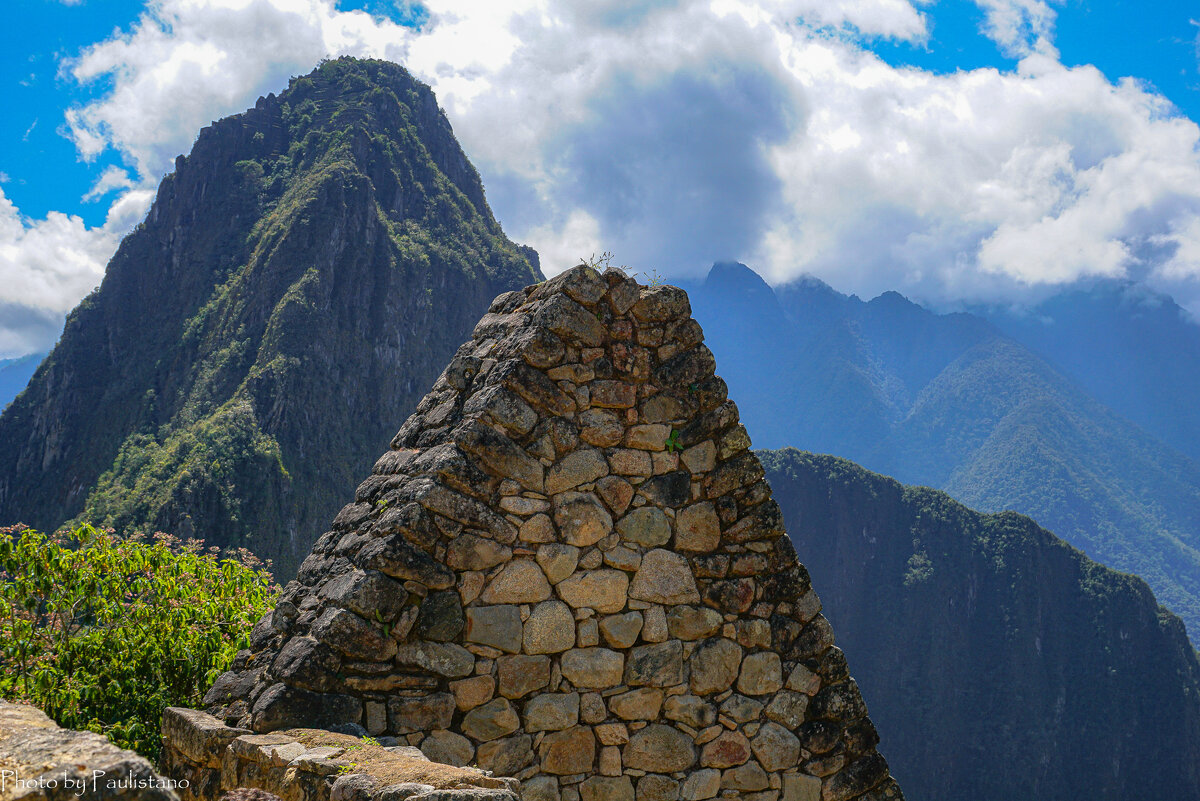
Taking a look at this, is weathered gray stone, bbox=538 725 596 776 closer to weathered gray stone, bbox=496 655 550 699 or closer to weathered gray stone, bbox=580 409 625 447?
weathered gray stone, bbox=496 655 550 699

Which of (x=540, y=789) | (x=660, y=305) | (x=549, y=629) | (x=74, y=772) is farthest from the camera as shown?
(x=660, y=305)

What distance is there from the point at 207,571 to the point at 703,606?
183 inches

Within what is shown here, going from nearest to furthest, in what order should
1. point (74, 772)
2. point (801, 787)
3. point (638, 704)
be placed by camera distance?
point (74, 772)
point (638, 704)
point (801, 787)

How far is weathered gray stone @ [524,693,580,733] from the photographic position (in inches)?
163

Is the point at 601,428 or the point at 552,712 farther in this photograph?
the point at 601,428

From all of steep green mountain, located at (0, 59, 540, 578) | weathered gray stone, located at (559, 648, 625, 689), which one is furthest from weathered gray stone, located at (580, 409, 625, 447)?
steep green mountain, located at (0, 59, 540, 578)

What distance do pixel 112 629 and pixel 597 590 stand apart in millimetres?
3873

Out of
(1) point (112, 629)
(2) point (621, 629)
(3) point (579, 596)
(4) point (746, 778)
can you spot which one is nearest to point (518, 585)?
(3) point (579, 596)

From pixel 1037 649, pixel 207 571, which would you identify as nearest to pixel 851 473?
pixel 1037 649

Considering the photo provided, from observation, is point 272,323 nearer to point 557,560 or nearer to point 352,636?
point 557,560

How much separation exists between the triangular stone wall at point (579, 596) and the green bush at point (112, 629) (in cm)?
176

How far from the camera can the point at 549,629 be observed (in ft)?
13.9

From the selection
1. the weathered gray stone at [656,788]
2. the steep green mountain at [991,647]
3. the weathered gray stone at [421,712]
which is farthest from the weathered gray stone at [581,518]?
the steep green mountain at [991,647]

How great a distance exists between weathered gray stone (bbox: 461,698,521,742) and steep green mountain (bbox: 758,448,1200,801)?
4215 inches
